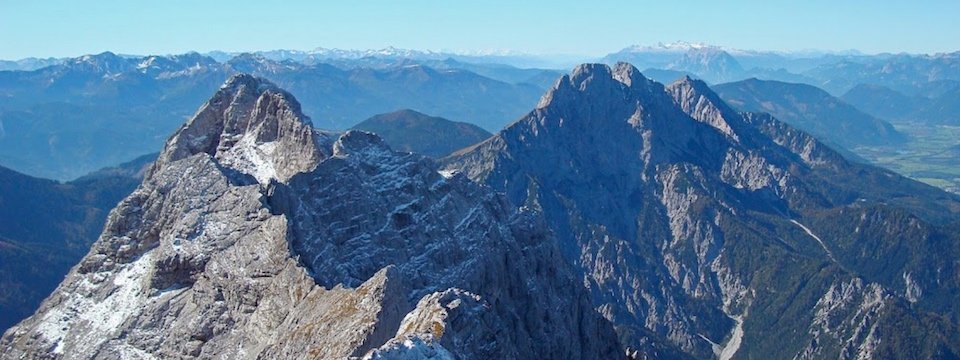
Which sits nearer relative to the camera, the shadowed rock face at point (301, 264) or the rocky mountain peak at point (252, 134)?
the shadowed rock face at point (301, 264)

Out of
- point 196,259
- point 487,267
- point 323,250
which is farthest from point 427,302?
point 487,267

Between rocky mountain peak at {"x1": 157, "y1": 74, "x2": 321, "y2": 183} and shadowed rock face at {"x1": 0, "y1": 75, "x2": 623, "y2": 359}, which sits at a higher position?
rocky mountain peak at {"x1": 157, "y1": 74, "x2": 321, "y2": 183}

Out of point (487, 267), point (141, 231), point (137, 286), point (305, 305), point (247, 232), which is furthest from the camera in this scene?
point (487, 267)

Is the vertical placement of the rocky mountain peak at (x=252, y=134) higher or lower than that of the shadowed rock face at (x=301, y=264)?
higher

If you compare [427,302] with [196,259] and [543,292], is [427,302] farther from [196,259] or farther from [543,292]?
[543,292]

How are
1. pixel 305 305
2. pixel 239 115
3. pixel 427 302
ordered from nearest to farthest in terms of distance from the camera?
pixel 427 302, pixel 305 305, pixel 239 115
